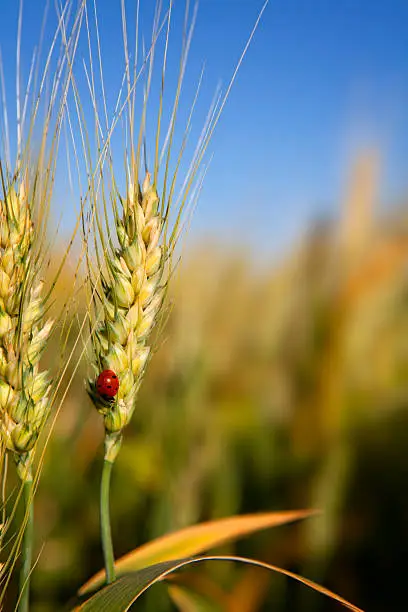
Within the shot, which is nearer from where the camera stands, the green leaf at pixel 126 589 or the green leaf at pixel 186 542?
the green leaf at pixel 126 589

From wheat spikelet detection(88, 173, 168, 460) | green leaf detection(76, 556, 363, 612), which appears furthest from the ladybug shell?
green leaf detection(76, 556, 363, 612)

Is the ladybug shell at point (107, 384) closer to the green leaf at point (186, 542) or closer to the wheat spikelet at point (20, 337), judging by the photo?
the wheat spikelet at point (20, 337)

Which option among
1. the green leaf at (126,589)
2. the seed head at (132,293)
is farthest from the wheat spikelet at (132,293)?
the green leaf at (126,589)

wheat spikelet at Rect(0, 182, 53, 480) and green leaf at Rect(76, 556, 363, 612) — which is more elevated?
wheat spikelet at Rect(0, 182, 53, 480)

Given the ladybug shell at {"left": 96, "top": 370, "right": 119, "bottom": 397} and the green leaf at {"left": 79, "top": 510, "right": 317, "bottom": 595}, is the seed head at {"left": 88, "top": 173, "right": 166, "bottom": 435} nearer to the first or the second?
the ladybug shell at {"left": 96, "top": 370, "right": 119, "bottom": 397}

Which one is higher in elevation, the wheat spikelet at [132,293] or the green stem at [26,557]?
the wheat spikelet at [132,293]

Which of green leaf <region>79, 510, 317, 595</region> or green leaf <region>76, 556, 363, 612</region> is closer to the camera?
green leaf <region>76, 556, 363, 612</region>

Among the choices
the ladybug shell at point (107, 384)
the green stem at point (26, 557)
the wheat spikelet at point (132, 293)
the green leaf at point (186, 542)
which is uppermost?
the wheat spikelet at point (132, 293)
